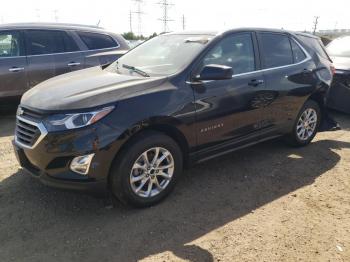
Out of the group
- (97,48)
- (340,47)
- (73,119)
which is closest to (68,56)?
(97,48)

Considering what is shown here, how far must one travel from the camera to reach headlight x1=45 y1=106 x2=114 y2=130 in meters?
3.23

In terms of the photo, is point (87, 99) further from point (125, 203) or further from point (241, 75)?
point (241, 75)

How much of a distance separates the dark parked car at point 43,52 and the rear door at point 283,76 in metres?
3.63

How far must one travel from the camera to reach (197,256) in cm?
303

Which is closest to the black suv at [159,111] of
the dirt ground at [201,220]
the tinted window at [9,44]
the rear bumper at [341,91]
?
the dirt ground at [201,220]

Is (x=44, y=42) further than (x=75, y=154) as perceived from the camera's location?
Yes

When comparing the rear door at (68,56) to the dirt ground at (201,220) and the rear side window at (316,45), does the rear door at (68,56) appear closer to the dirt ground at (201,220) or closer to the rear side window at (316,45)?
the dirt ground at (201,220)

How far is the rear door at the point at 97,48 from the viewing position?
736 centimetres

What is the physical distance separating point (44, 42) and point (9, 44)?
606mm

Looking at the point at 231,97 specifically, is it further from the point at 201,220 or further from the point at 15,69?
the point at 15,69

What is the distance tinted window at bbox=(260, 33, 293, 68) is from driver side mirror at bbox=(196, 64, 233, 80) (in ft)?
3.61

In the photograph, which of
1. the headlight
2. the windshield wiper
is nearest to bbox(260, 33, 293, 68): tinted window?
the windshield wiper

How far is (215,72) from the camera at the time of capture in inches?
151

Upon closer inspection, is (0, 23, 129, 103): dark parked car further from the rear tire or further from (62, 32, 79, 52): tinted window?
the rear tire
